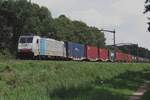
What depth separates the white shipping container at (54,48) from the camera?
58.8 metres

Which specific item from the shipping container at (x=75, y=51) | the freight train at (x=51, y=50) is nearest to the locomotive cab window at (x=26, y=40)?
the freight train at (x=51, y=50)

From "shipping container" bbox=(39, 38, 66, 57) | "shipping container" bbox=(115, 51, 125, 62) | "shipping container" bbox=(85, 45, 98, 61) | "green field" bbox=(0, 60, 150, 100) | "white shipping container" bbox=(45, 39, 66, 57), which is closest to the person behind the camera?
"green field" bbox=(0, 60, 150, 100)

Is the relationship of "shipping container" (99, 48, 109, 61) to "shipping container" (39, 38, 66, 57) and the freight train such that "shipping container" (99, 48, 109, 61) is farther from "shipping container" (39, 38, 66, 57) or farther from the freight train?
"shipping container" (39, 38, 66, 57)

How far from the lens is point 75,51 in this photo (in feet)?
240

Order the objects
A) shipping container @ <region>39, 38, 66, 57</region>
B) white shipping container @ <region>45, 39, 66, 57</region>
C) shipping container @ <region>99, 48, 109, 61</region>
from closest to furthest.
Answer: shipping container @ <region>39, 38, 66, 57</region>, white shipping container @ <region>45, 39, 66, 57</region>, shipping container @ <region>99, 48, 109, 61</region>

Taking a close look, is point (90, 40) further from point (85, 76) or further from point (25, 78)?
point (25, 78)

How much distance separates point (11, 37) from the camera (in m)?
92.4

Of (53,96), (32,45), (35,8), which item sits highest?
(35,8)

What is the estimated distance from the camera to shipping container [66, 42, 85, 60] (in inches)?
2788

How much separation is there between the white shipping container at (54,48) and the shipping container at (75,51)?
1878 mm

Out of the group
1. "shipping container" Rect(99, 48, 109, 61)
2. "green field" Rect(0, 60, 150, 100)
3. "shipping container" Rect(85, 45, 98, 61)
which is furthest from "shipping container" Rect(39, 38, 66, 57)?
"shipping container" Rect(99, 48, 109, 61)

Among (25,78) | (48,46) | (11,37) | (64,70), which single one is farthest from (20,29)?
(25,78)

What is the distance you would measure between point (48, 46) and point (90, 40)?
101827mm

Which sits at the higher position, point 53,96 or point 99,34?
point 99,34
